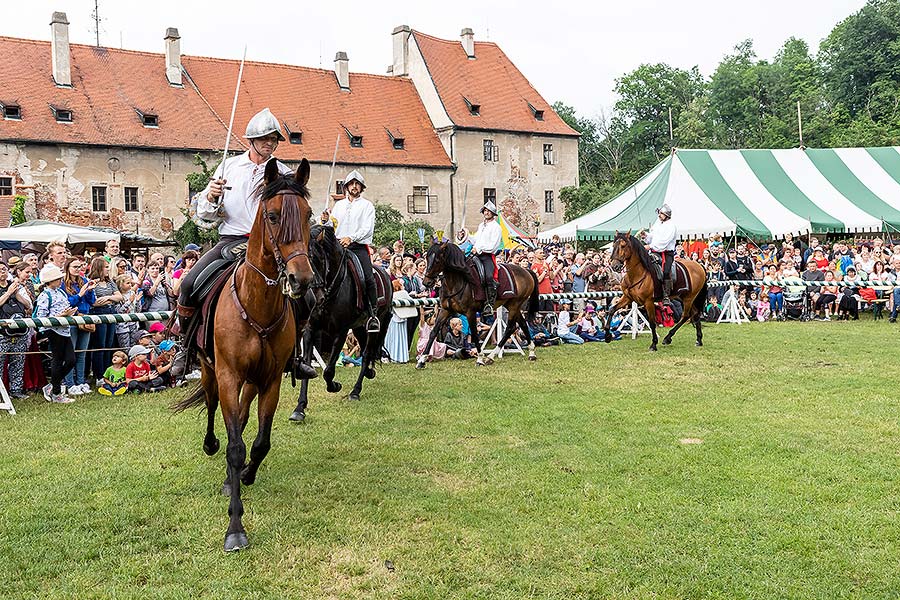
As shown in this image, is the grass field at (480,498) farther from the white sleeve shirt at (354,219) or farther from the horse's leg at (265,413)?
the white sleeve shirt at (354,219)

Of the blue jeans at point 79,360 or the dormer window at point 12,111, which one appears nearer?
the blue jeans at point 79,360

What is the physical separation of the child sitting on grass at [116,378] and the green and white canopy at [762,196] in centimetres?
1587

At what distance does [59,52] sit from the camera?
38.8 metres

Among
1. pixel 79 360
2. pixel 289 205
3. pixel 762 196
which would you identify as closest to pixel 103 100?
pixel 762 196

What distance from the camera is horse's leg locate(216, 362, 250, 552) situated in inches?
197

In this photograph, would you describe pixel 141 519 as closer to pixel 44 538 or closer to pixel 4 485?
pixel 44 538

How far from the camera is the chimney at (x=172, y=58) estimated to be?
1657 inches

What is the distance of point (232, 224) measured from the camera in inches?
243

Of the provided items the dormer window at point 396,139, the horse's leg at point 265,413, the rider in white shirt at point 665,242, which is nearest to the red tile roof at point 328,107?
the dormer window at point 396,139

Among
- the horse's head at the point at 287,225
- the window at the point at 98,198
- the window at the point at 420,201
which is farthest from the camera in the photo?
the window at the point at 420,201

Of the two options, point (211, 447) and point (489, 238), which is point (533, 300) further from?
point (211, 447)

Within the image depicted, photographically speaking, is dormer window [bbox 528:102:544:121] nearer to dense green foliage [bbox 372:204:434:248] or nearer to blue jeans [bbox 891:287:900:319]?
dense green foliage [bbox 372:204:434:248]

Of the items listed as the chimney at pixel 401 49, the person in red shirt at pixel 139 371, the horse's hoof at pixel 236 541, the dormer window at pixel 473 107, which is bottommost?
the horse's hoof at pixel 236 541

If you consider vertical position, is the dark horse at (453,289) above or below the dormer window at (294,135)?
below
